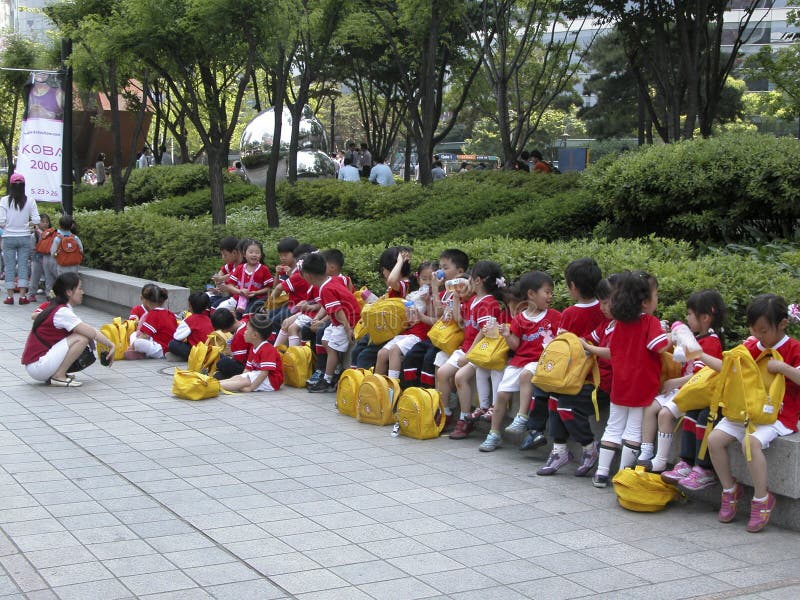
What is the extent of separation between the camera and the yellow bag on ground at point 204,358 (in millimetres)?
9961

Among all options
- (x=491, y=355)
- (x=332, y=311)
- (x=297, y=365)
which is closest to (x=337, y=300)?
(x=332, y=311)

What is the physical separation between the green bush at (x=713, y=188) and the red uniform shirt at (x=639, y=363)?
4892 millimetres

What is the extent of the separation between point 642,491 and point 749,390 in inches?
36.2

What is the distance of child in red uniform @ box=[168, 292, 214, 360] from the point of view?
10.7 meters

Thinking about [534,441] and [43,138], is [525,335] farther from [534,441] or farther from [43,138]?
[43,138]

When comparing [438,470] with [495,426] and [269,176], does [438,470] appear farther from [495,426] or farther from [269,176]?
[269,176]

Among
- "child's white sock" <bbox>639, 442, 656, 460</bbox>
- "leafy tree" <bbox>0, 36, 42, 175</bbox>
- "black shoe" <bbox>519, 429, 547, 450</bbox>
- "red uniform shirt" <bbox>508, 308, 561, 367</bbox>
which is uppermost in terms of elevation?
"leafy tree" <bbox>0, 36, 42, 175</bbox>

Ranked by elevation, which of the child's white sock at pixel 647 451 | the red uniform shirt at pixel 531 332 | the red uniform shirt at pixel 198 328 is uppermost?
the red uniform shirt at pixel 531 332

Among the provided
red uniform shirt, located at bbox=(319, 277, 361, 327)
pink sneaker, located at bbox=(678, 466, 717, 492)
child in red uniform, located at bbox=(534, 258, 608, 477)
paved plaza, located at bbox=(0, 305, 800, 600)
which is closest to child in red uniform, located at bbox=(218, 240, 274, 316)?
red uniform shirt, located at bbox=(319, 277, 361, 327)

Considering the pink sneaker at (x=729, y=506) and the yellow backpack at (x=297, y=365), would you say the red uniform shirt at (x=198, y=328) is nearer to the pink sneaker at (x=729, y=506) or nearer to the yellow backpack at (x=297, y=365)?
the yellow backpack at (x=297, y=365)

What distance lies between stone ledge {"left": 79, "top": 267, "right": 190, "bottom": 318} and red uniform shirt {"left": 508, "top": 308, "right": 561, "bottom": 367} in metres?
6.41

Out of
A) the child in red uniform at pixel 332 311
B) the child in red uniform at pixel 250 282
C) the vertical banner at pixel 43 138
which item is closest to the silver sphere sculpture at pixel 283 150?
the vertical banner at pixel 43 138

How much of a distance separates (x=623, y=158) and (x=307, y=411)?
5.82 metres

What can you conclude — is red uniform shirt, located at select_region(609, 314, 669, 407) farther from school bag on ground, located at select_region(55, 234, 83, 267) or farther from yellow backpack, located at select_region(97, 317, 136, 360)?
school bag on ground, located at select_region(55, 234, 83, 267)
